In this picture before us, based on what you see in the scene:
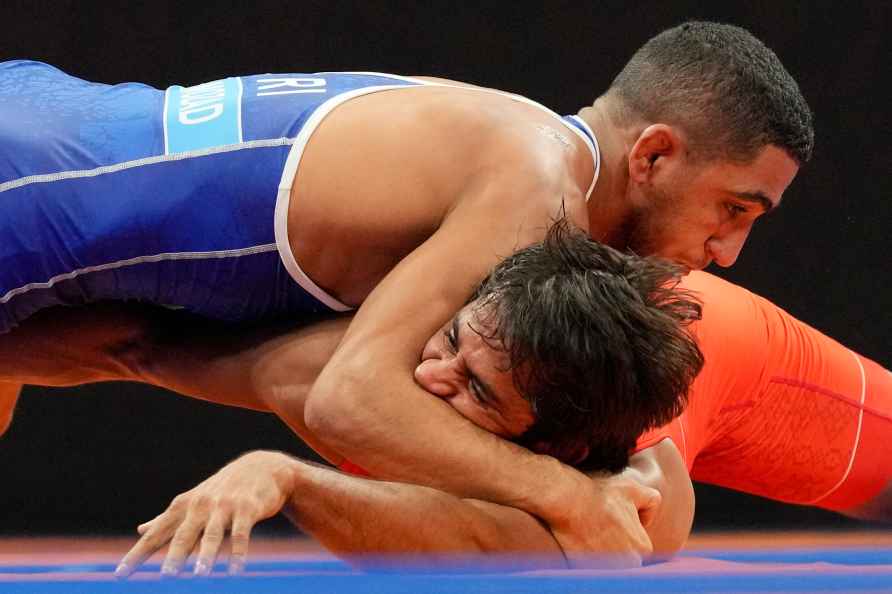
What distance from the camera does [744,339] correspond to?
2547 millimetres

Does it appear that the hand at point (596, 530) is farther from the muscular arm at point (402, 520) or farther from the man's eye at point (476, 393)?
the man's eye at point (476, 393)

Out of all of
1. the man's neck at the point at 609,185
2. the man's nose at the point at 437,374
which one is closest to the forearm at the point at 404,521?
the man's nose at the point at 437,374

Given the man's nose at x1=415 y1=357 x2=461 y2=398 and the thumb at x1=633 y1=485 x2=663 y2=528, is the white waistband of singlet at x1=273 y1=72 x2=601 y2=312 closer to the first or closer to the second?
the man's nose at x1=415 y1=357 x2=461 y2=398

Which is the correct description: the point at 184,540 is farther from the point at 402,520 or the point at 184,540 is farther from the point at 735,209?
the point at 735,209

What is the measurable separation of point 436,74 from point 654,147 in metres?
1.19

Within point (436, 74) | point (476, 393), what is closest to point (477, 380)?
point (476, 393)

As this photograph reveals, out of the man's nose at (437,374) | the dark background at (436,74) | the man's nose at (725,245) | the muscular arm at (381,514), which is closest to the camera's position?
the muscular arm at (381,514)

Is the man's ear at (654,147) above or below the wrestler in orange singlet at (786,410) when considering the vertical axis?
above

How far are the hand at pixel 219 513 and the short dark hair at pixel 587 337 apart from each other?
1.23 ft

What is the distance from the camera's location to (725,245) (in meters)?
2.25

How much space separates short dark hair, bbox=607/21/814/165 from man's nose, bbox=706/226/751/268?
17cm

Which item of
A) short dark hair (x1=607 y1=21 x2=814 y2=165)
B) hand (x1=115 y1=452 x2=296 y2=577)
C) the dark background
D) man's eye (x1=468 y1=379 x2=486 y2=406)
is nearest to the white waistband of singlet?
short dark hair (x1=607 y1=21 x2=814 y2=165)

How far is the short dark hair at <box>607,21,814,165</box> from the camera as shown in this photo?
2113mm

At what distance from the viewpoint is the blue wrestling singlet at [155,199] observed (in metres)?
1.92
